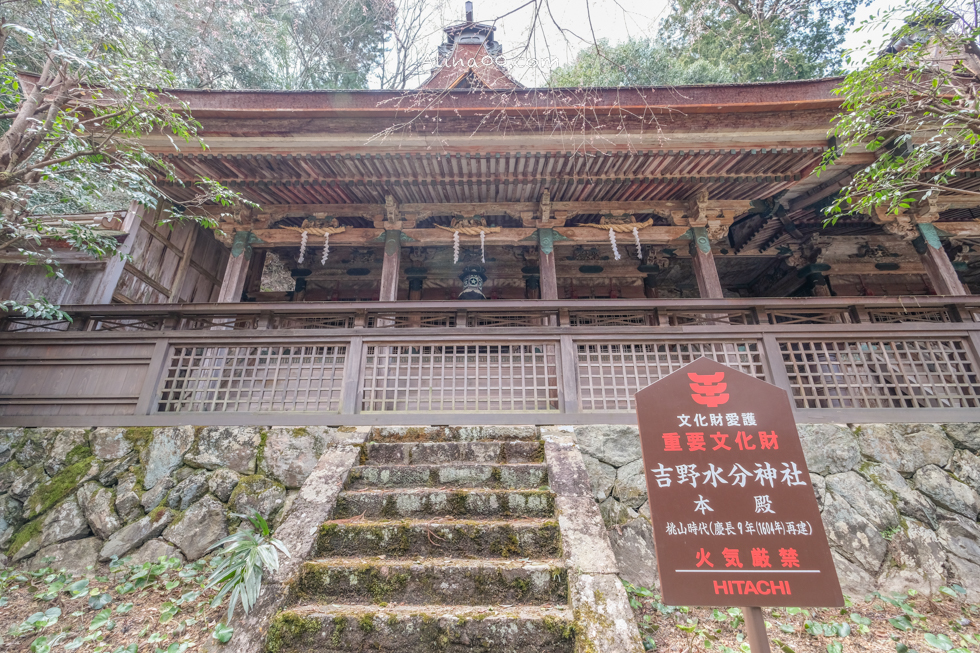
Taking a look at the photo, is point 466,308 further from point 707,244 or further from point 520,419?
point 707,244

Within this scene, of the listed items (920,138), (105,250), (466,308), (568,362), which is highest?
(920,138)

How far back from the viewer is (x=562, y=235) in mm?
7109

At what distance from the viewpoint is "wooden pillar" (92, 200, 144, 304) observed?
5.99m

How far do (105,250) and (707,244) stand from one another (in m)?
8.53

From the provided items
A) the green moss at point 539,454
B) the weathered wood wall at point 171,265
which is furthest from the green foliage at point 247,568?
the weathered wood wall at point 171,265

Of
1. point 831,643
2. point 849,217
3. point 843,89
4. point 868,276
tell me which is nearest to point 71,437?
point 831,643

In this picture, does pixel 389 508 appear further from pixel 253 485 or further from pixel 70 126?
pixel 70 126

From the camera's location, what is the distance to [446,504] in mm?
3529

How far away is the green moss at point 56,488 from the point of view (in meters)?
4.29

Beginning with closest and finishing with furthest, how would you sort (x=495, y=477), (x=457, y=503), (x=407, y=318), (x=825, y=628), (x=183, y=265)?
(x=825, y=628)
(x=457, y=503)
(x=495, y=477)
(x=407, y=318)
(x=183, y=265)

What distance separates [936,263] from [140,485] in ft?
36.7

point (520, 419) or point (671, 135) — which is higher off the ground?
point (671, 135)

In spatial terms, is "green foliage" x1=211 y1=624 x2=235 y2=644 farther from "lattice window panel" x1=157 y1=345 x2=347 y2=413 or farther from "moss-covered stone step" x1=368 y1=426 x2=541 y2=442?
"lattice window panel" x1=157 y1=345 x2=347 y2=413

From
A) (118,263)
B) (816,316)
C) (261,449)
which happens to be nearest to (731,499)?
(261,449)
